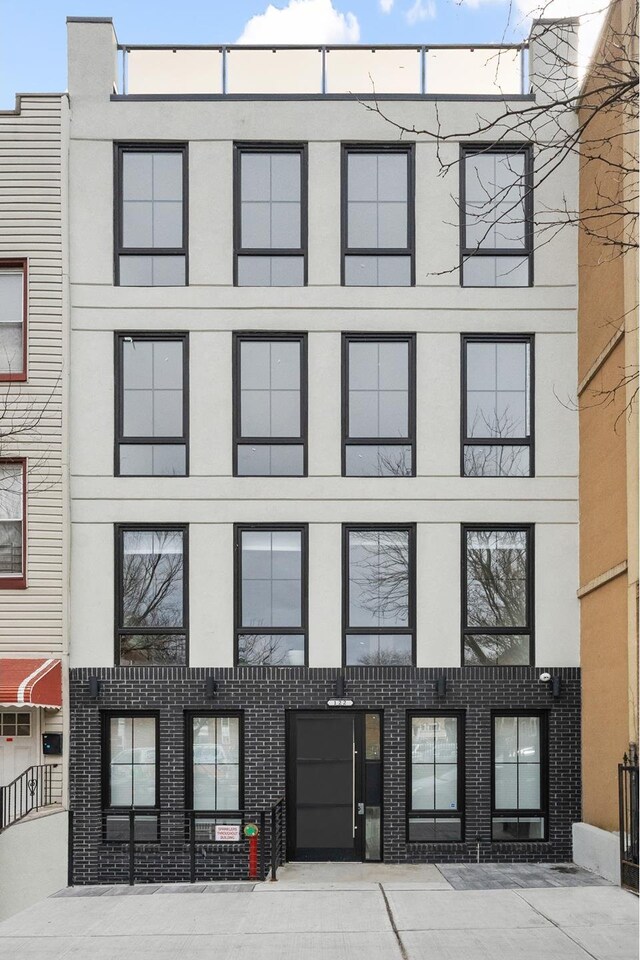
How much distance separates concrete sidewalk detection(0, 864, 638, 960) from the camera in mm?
8742

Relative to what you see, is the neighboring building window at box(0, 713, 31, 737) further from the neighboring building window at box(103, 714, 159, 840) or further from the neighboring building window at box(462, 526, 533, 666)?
the neighboring building window at box(462, 526, 533, 666)

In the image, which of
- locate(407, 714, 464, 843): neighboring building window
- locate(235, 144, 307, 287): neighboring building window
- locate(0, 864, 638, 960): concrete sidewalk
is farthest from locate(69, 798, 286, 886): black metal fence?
locate(235, 144, 307, 287): neighboring building window

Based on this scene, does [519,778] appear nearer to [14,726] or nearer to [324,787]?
[324,787]

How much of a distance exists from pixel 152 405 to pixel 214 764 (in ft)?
17.4

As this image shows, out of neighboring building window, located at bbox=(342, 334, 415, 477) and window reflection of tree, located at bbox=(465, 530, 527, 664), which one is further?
neighboring building window, located at bbox=(342, 334, 415, 477)

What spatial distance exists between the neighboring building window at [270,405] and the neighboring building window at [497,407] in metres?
2.43

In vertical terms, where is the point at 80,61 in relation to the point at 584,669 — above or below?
above

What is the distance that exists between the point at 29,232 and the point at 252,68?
414 centimetres

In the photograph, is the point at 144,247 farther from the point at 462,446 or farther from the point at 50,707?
the point at 50,707

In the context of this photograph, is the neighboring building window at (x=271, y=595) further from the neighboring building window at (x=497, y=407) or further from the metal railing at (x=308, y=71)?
the metal railing at (x=308, y=71)

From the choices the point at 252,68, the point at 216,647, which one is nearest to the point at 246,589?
the point at 216,647

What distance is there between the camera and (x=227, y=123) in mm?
14555

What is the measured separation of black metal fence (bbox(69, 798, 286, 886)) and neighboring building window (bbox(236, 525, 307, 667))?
2.10 meters

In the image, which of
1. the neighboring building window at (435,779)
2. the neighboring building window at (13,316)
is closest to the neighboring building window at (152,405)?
the neighboring building window at (13,316)
